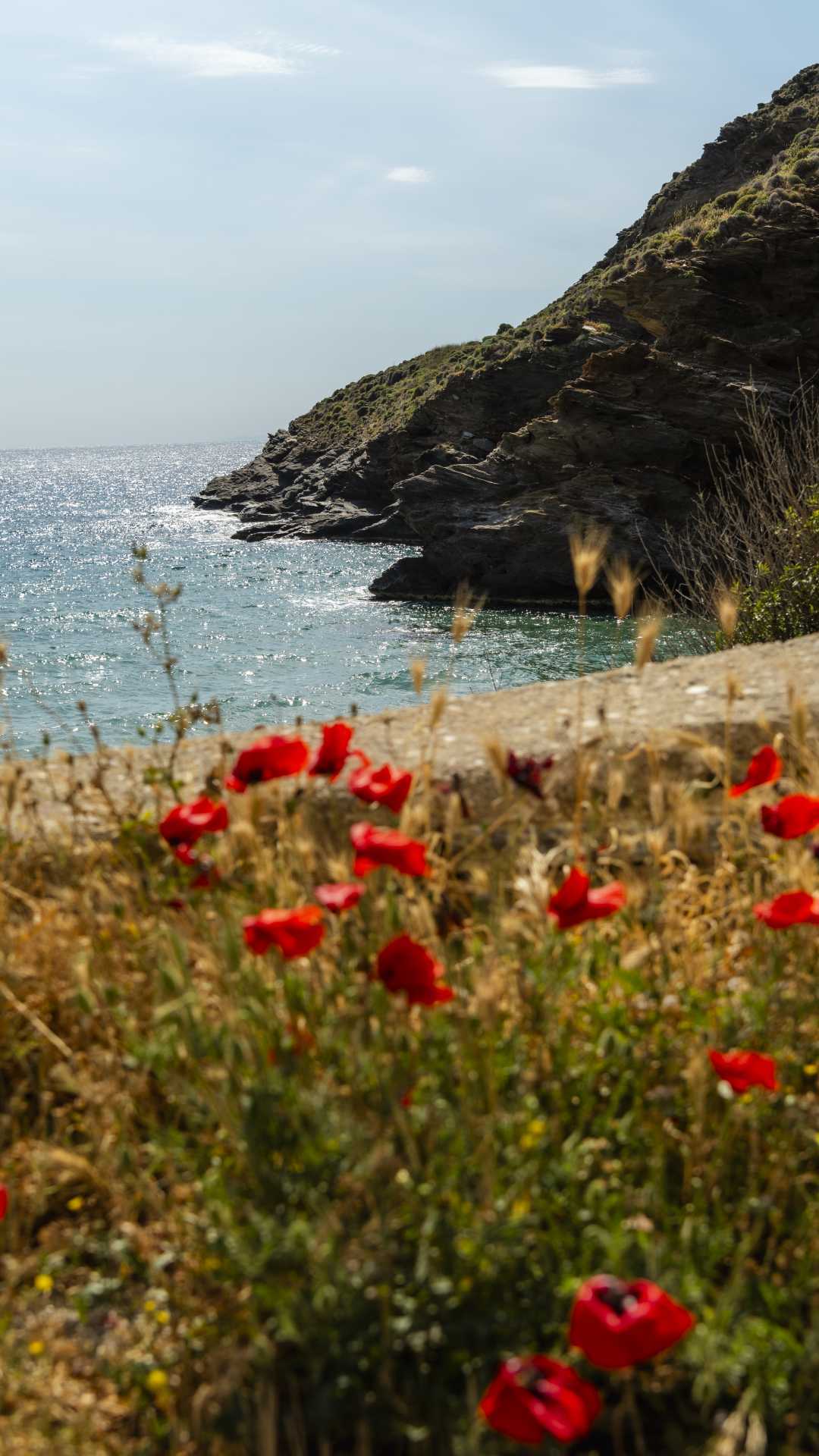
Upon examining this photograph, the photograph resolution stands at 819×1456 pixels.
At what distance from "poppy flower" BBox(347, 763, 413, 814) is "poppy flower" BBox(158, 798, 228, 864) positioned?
258mm

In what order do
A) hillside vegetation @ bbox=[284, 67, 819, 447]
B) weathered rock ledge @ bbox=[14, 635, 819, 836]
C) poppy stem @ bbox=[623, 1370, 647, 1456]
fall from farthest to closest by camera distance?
1. hillside vegetation @ bbox=[284, 67, 819, 447]
2. weathered rock ledge @ bbox=[14, 635, 819, 836]
3. poppy stem @ bbox=[623, 1370, 647, 1456]

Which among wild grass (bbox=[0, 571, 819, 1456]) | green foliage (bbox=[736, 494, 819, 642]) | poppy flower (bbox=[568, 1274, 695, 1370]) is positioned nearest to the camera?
poppy flower (bbox=[568, 1274, 695, 1370])

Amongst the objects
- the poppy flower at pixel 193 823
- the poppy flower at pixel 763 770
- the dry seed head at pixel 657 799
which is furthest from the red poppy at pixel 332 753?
the poppy flower at pixel 763 770

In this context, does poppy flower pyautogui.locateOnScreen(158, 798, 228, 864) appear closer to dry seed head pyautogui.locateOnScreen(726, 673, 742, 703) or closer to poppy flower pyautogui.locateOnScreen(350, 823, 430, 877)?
poppy flower pyautogui.locateOnScreen(350, 823, 430, 877)

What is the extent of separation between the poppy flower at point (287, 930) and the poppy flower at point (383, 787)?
0.38 metres

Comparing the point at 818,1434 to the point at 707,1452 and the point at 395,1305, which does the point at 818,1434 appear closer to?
the point at 707,1452

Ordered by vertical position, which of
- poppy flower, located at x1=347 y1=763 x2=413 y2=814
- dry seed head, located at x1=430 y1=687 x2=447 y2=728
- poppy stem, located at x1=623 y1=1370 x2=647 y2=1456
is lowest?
poppy stem, located at x1=623 y1=1370 x2=647 y2=1456

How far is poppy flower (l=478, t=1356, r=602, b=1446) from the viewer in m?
1.24

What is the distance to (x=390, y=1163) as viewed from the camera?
1.56m

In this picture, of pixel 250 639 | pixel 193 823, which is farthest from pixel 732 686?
pixel 250 639

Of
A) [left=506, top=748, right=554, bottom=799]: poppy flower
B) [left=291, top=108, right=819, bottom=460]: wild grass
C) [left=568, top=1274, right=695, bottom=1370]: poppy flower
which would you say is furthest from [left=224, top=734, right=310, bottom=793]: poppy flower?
[left=291, top=108, right=819, bottom=460]: wild grass

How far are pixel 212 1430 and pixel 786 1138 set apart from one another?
40.4 inches

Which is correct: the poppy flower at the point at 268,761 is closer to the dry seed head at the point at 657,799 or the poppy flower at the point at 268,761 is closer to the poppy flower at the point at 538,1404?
the dry seed head at the point at 657,799

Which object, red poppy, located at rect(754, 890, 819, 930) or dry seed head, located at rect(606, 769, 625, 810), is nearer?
red poppy, located at rect(754, 890, 819, 930)
